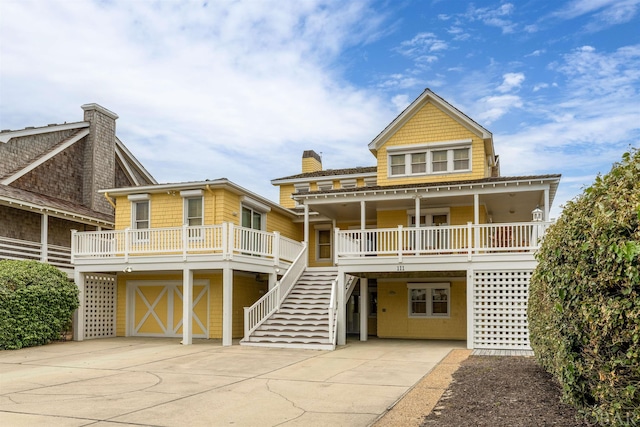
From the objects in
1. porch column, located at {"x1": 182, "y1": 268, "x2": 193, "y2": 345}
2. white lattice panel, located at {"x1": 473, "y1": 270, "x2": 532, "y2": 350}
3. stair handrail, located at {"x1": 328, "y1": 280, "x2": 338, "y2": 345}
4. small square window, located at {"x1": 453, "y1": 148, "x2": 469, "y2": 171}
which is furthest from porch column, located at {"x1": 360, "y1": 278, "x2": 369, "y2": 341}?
porch column, located at {"x1": 182, "y1": 268, "x2": 193, "y2": 345}

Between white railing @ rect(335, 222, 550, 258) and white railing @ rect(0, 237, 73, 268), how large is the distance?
37.2 feet

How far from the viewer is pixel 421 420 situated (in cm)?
774

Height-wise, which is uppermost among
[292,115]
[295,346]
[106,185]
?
[292,115]

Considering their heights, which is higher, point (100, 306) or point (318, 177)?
point (318, 177)

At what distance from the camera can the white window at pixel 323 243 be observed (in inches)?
1014

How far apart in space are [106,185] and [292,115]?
32.7 feet

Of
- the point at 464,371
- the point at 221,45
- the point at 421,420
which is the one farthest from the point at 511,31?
the point at 421,420

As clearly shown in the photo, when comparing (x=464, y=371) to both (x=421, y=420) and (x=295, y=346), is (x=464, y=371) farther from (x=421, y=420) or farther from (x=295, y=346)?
(x=295, y=346)

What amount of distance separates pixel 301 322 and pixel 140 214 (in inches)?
327

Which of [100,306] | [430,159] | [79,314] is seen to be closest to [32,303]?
[79,314]

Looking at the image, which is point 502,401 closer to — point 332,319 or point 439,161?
point 332,319

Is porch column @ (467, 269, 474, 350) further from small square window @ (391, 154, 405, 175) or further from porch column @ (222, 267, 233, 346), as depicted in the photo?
porch column @ (222, 267, 233, 346)

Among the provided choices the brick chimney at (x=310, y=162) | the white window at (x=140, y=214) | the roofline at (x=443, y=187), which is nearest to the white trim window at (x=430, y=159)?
the roofline at (x=443, y=187)

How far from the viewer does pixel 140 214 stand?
73.8 ft
